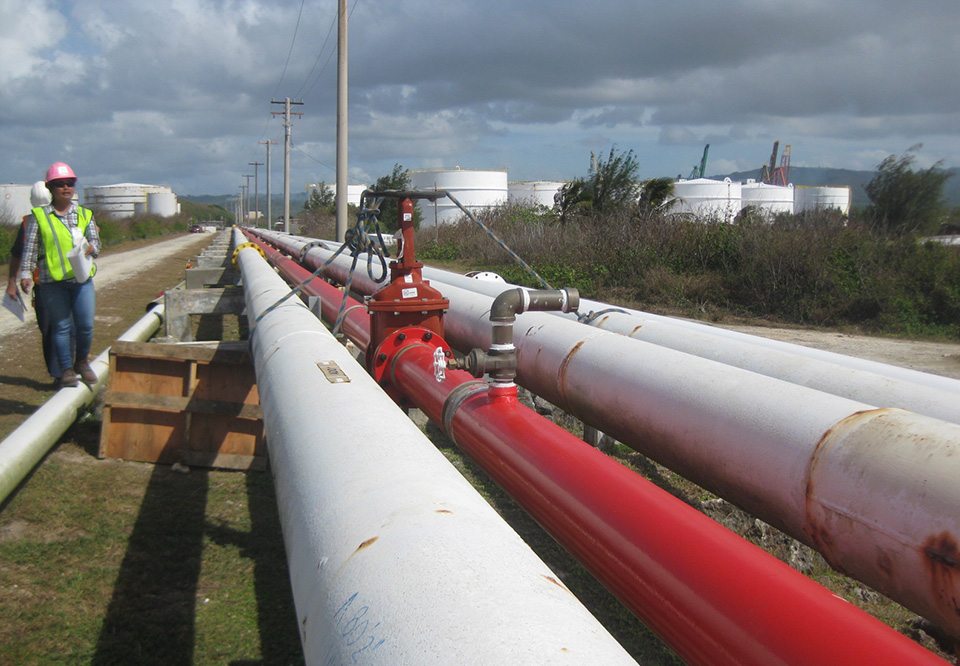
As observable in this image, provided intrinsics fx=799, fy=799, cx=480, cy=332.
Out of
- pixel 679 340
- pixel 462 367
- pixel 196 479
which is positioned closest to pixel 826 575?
pixel 679 340

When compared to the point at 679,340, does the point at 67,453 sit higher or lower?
lower

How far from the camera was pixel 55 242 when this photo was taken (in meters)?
5.57

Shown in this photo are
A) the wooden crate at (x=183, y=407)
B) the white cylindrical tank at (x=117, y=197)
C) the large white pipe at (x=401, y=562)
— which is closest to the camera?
the large white pipe at (x=401, y=562)

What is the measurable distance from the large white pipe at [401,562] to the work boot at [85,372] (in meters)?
3.98

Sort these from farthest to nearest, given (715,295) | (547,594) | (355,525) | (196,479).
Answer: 1. (715,295)
2. (196,479)
3. (355,525)
4. (547,594)

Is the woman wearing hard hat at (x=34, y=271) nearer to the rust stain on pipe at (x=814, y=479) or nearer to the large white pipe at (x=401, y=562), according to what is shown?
the large white pipe at (x=401, y=562)

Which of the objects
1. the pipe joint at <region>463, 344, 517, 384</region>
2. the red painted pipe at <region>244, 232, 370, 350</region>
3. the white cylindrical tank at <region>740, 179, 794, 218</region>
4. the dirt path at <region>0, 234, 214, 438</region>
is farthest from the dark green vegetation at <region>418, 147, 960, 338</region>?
the white cylindrical tank at <region>740, 179, 794, 218</region>

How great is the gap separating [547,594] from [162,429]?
159 inches

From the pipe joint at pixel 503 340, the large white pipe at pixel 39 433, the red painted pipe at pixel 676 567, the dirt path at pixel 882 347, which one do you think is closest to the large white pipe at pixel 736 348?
the pipe joint at pixel 503 340

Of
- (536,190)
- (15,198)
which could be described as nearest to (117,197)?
(15,198)

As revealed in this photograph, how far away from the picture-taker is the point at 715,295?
1316cm

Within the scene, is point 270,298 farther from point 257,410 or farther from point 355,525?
point 355,525

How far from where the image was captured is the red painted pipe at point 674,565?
4.54ft

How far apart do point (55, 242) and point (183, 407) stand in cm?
186
